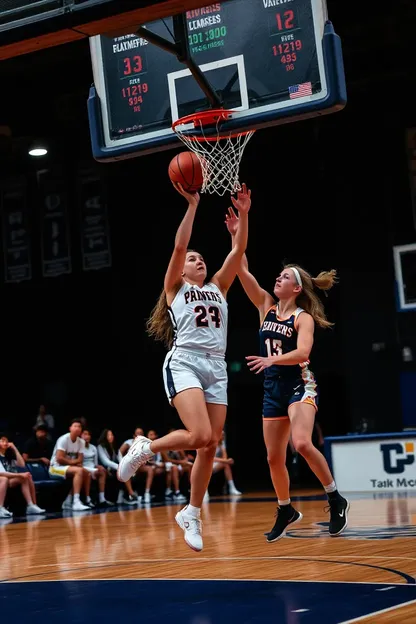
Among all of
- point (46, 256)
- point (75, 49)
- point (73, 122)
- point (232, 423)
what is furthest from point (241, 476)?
point (75, 49)

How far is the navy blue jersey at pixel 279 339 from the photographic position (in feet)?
20.6

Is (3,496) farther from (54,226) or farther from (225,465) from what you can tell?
(54,226)

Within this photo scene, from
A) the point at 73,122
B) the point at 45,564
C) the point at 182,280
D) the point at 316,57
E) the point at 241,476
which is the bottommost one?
the point at 241,476

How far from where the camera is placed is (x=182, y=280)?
5762 millimetres

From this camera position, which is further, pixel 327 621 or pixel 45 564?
pixel 45 564

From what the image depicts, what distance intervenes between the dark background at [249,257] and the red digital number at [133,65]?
833 centimetres

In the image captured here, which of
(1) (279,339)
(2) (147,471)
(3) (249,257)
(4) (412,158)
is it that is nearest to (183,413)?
(1) (279,339)

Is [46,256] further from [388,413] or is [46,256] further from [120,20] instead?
[120,20]

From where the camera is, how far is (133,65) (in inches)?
310

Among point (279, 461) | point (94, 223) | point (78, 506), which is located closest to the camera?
point (279, 461)

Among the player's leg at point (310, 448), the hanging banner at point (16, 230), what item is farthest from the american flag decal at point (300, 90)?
the hanging banner at point (16, 230)

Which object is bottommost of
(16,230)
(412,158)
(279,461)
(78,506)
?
(78,506)

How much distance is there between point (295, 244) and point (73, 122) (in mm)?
5551

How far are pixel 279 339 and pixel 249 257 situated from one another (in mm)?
14057
